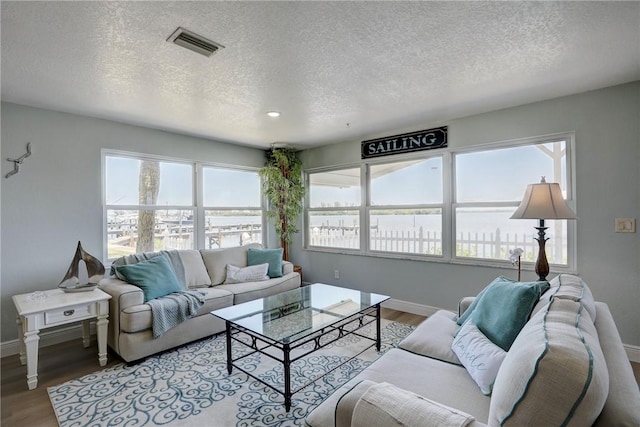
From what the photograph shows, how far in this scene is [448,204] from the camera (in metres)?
3.69

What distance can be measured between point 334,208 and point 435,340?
10.3 feet

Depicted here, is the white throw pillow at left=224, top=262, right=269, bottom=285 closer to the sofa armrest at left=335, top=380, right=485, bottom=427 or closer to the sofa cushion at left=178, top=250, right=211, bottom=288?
the sofa cushion at left=178, top=250, right=211, bottom=288

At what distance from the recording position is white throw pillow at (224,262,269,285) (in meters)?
3.80

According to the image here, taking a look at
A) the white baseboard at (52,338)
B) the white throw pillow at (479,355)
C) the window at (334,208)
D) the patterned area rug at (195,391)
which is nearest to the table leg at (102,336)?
Result: the patterned area rug at (195,391)

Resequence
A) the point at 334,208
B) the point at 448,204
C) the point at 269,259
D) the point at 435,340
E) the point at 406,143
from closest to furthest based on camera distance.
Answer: the point at 435,340
the point at 448,204
the point at 406,143
the point at 269,259
the point at 334,208

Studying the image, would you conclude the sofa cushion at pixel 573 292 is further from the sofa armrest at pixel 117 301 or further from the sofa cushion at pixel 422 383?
the sofa armrest at pixel 117 301

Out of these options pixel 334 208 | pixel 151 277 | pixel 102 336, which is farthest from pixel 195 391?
pixel 334 208

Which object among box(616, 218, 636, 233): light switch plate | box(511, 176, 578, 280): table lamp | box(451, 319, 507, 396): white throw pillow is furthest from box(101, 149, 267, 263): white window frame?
box(616, 218, 636, 233): light switch plate

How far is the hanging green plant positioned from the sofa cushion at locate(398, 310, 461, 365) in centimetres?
309

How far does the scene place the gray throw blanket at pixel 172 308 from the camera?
2.71 m

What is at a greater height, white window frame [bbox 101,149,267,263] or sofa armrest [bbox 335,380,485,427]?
white window frame [bbox 101,149,267,263]

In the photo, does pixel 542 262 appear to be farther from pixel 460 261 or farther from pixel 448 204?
pixel 448 204

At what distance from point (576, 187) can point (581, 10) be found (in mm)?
1780

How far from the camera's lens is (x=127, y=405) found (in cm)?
210
